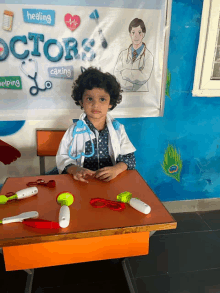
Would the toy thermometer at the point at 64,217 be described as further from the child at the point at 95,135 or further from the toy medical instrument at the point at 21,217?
the child at the point at 95,135

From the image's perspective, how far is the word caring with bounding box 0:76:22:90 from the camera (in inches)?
56.0

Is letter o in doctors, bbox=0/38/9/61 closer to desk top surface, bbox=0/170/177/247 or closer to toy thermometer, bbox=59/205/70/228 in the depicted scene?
desk top surface, bbox=0/170/177/247

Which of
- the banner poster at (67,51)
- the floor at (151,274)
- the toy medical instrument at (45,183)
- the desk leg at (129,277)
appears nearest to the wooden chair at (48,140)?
the banner poster at (67,51)

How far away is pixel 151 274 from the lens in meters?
1.31

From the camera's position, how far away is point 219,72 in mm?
1640

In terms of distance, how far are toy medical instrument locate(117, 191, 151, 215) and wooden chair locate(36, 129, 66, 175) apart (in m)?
0.82

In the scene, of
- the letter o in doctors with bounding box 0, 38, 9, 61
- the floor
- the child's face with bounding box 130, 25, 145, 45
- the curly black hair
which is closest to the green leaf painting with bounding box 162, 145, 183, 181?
the floor

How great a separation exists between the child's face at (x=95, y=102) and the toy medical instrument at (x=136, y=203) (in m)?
0.55

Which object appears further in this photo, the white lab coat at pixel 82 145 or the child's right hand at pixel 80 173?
the white lab coat at pixel 82 145

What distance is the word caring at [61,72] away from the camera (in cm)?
146

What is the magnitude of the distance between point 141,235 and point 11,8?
54.6 inches

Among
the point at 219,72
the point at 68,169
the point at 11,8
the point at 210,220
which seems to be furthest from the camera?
the point at 210,220

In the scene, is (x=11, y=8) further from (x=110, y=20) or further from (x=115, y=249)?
(x=115, y=249)

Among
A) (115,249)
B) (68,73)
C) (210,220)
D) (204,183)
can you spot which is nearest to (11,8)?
(68,73)
